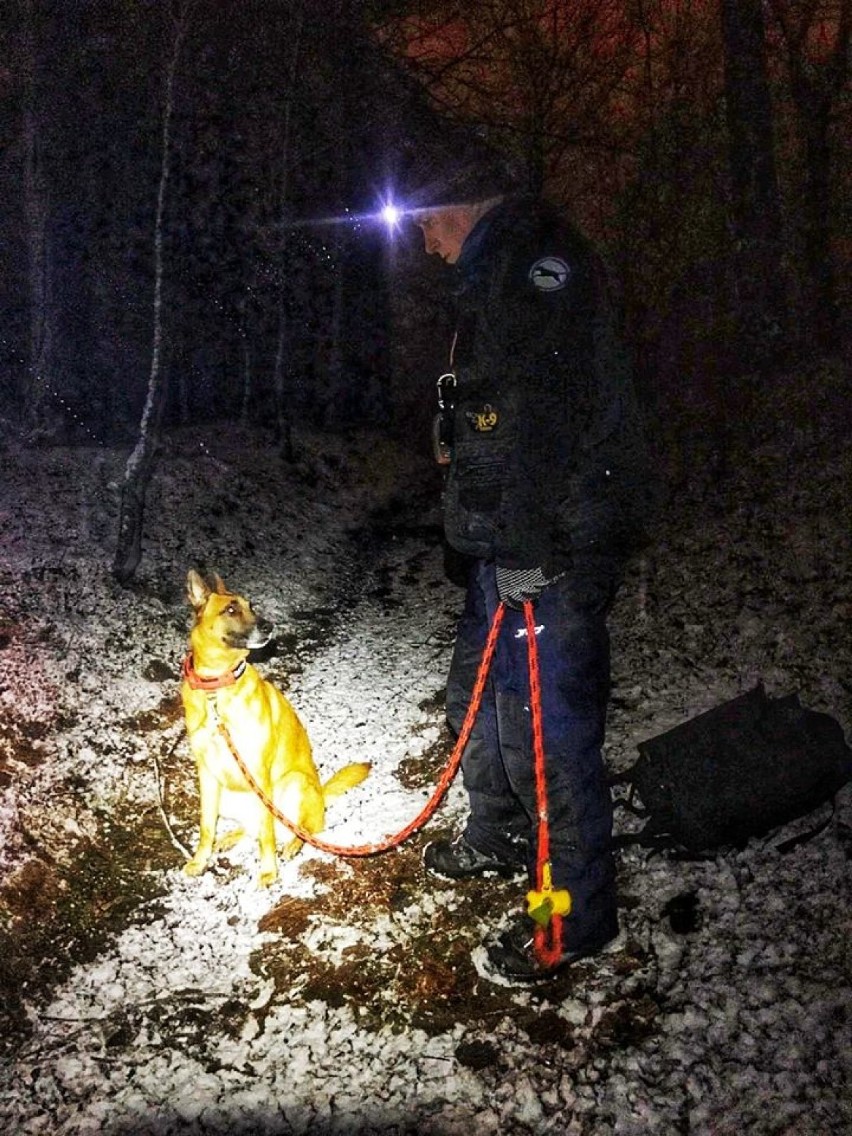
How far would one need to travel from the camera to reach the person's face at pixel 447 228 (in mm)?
3473

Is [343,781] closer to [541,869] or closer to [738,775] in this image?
[541,869]

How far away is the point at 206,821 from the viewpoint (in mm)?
4254

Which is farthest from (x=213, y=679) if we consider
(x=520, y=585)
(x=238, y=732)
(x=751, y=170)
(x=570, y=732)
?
(x=751, y=170)

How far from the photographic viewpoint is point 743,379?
1020 centimetres

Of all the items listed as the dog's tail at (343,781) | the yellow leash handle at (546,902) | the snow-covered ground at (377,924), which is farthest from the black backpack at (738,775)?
the dog's tail at (343,781)

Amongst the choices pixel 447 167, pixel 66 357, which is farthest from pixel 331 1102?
pixel 66 357

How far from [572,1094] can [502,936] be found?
31.6 inches

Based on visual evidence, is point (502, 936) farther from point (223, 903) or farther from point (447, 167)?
point (447, 167)

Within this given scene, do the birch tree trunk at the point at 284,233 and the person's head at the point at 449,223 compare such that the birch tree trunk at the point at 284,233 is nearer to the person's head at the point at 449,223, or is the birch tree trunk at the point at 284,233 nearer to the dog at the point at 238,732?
the dog at the point at 238,732

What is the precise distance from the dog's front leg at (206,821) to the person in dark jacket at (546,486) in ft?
5.39

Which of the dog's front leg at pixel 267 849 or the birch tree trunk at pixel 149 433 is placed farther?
the birch tree trunk at pixel 149 433

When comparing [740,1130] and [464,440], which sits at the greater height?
[464,440]

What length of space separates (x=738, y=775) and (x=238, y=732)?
267 cm

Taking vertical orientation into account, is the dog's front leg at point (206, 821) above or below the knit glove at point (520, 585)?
below
